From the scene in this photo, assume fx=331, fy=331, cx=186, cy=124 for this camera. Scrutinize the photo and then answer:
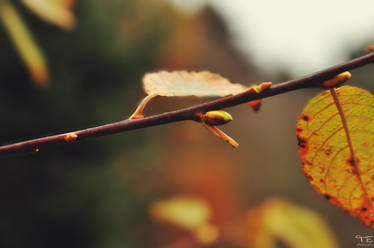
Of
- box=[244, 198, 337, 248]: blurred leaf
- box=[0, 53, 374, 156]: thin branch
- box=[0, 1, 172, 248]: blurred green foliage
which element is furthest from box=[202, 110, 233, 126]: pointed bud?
box=[0, 1, 172, 248]: blurred green foliage

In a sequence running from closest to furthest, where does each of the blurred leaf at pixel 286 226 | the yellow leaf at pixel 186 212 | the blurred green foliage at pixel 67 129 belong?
the blurred leaf at pixel 286 226 < the yellow leaf at pixel 186 212 < the blurred green foliage at pixel 67 129

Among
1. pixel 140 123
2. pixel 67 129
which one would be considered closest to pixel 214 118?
pixel 140 123

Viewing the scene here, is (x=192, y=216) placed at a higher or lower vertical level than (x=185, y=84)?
lower

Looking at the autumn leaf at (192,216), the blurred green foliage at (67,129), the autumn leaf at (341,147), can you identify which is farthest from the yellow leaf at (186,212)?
the blurred green foliage at (67,129)

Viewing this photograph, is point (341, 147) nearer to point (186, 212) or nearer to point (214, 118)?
point (214, 118)

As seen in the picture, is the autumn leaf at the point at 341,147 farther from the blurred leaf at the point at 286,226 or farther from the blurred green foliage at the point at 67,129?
the blurred green foliage at the point at 67,129

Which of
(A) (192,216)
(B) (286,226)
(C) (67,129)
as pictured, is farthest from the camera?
(C) (67,129)

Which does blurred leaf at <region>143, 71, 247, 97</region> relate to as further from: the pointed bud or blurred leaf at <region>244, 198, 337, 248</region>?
blurred leaf at <region>244, 198, 337, 248</region>
